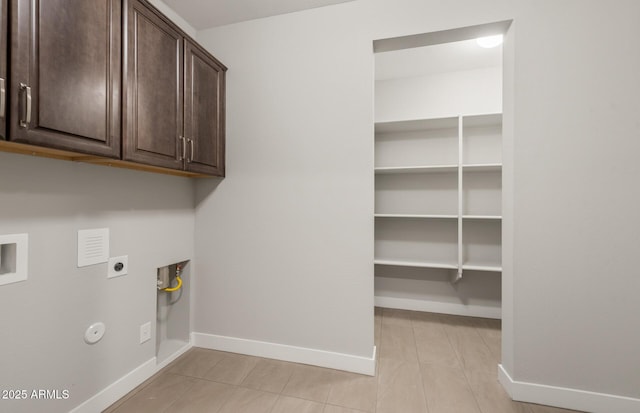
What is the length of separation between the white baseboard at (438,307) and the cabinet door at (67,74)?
2.86 meters

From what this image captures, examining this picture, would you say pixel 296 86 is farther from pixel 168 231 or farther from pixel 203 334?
pixel 203 334

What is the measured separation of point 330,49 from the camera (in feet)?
6.15

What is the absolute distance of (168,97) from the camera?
1.54 m

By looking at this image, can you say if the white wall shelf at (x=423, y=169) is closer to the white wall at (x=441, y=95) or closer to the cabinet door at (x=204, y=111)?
the white wall at (x=441, y=95)

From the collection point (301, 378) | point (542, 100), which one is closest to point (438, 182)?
point (542, 100)

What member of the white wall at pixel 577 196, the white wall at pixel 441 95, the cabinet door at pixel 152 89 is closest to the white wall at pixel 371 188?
the white wall at pixel 577 196

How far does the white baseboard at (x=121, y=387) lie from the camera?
1.39 metres

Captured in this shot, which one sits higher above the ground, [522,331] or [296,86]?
[296,86]

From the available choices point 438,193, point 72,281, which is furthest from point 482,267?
point 72,281

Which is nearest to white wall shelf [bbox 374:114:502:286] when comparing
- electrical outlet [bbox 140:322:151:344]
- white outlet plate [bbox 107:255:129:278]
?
electrical outlet [bbox 140:322:151:344]

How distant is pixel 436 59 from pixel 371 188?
5.87 ft

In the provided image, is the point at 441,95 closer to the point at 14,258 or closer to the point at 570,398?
the point at 570,398

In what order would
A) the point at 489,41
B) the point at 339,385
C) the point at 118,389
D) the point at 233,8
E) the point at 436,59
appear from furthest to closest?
the point at 436,59
the point at 489,41
the point at 233,8
the point at 339,385
the point at 118,389

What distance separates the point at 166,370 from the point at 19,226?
130 centimetres
